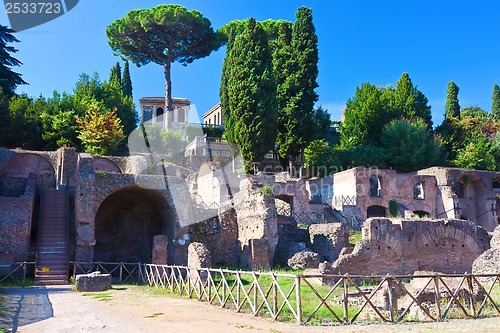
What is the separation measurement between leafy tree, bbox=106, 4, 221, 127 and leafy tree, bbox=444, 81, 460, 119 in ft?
84.5

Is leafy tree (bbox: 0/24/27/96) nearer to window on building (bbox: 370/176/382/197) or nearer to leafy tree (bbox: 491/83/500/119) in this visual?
window on building (bbox: 370/176/382/197)

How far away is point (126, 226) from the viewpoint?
2616 cm

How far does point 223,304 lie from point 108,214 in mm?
14463

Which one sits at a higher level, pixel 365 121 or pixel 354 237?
pixel 365 121

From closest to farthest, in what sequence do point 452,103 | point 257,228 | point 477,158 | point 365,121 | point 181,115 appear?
point 257,228 → point 477,158 → point 365,121 → point 452,103 → point 181,115

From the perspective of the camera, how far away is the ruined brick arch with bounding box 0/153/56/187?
3155 cm

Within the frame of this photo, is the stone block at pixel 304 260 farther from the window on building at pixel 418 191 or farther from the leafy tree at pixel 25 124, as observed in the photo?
the leafy tree at pixel 25 124

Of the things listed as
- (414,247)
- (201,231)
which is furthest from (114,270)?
(414,247)

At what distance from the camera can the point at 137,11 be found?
47.5 m

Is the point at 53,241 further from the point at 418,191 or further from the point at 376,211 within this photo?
the point at 418,191

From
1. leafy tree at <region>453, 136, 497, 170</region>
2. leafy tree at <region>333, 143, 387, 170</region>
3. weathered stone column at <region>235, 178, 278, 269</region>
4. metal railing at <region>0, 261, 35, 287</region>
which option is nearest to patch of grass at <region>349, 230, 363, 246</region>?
weathered stone column at <region>235, 178, 278, 269</region>

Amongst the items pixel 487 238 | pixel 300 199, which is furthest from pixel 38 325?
pixel 300 199

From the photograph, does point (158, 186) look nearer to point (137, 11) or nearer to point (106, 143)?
point (106, 143)

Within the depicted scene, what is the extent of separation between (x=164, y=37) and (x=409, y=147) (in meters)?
24.9
